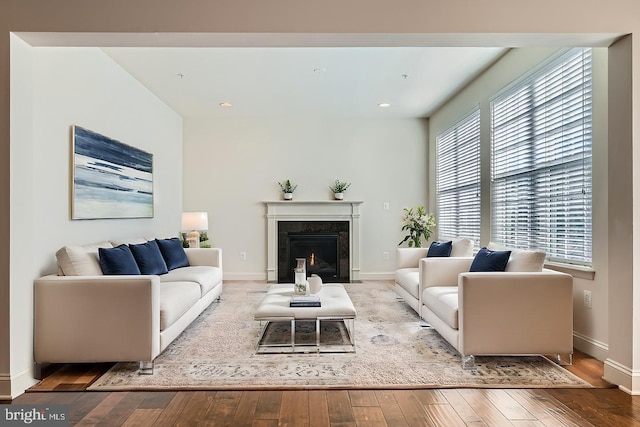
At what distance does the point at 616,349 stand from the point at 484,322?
2.55 feet

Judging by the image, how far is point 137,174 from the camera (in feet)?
16.5

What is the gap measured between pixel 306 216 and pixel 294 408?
485 centimetres

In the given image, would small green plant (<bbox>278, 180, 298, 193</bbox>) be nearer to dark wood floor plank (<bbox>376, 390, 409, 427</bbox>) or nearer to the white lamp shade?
the white lamp shade

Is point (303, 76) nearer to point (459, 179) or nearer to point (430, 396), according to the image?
point (459, 179)

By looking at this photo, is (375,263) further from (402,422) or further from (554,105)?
(402,422)

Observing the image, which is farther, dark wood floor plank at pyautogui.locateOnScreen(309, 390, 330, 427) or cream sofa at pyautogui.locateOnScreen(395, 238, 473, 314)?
cream sofa at pyautogui.locateOnScreen(395, 238, 473, 314)

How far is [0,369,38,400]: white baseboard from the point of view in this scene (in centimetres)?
256

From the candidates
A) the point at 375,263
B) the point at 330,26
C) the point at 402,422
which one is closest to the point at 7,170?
the point at 330,26

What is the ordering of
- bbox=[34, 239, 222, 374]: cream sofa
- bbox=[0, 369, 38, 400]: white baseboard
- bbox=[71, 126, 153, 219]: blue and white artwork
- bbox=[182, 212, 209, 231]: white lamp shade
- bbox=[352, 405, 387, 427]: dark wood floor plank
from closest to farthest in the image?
bbox=[352, 405, 387, 427]: dark wood floor plank < bbox=[0, 369, 38, 400]: white baseboard < bbox=[34, 239, 222, 374]: cream sofa < bbox=[71, 126, 153, 219]: blue and white artwork < bbox=[182, 212, 209, 231]: white lamp shade

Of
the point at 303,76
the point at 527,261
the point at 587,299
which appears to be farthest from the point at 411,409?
the point at 303,76

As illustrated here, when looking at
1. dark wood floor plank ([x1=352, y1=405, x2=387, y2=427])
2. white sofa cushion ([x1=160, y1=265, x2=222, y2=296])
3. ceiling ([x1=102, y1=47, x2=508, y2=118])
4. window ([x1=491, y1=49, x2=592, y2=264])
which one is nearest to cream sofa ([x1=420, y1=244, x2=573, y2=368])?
window ([x1=491, y1=49, x2=592, y2=264])

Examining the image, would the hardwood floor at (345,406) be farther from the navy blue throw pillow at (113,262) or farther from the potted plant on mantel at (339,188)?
the potted plant on mantel at (339,188)

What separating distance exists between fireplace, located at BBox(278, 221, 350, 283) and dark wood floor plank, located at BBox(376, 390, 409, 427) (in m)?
4.55

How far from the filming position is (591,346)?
128 inches
